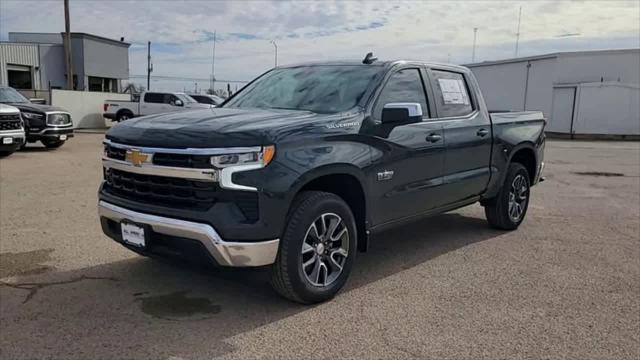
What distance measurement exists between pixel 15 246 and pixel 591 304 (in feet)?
18.2

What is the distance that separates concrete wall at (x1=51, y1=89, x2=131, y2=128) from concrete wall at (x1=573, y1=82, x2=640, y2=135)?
2523 centimetres

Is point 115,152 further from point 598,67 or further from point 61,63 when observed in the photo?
point 61,63

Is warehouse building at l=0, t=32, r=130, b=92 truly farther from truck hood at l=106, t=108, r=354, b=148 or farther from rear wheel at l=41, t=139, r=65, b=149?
truck hood at l=106, t=108, r=354, b=148

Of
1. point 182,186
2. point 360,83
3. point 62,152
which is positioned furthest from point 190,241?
point 62,152

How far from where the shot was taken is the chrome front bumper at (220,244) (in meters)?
3.77

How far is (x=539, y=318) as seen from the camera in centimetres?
419

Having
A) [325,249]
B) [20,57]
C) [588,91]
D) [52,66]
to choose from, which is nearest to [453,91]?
[325,249]

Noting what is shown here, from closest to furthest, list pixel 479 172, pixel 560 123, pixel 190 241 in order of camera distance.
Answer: pixel 190 241 → pixel 479 172 → pixel 560 123

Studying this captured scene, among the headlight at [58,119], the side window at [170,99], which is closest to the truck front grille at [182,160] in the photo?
the headlight at [58,119]

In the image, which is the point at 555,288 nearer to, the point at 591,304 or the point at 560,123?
the point at 591,304

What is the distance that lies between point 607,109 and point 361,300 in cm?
2909

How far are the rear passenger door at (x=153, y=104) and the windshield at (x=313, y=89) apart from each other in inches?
867

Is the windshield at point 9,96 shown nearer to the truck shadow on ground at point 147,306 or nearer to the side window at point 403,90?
the truck shadow on ground at point 147,306

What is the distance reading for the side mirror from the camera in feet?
15.2
